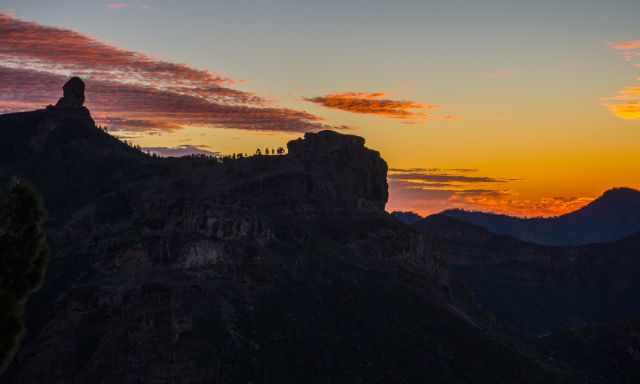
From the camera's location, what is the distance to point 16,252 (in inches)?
2170

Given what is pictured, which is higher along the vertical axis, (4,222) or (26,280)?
(4,222)

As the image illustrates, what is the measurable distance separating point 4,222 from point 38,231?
2366 mm

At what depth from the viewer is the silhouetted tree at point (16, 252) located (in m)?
54.5

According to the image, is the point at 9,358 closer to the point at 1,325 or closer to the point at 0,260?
the point at 1,325

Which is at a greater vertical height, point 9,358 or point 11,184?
point 11,184

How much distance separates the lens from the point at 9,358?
54.8 m

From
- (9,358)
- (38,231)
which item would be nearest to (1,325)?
(9,358)

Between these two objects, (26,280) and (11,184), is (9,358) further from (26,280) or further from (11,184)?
(11,184)

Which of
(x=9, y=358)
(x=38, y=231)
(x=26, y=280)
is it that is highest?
(x=38, y=231)

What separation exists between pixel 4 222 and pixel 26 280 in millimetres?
4485

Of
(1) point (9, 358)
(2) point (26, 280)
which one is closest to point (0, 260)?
(2) point (26, 280)

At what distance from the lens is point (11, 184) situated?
54188 millimetres

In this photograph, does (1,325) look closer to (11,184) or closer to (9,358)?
(9,358)

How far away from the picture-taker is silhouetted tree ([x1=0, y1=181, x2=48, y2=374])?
54.5 metres
